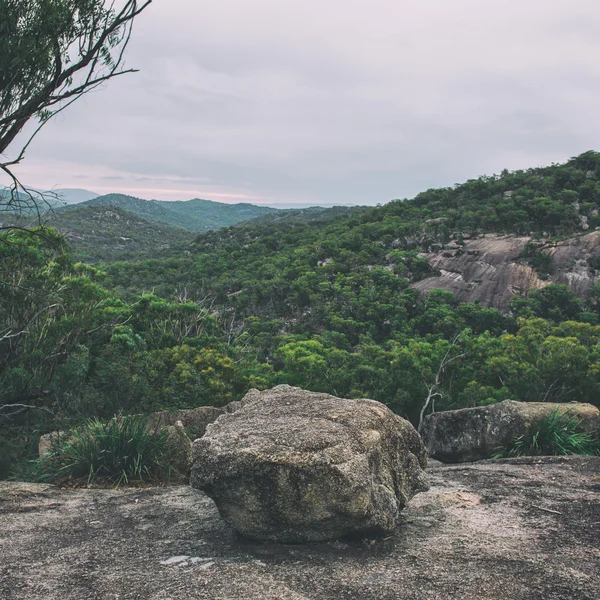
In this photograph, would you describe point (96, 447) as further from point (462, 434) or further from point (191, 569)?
point (462, 434)

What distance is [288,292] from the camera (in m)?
51.0

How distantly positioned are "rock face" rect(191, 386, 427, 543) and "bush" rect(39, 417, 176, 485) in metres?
2.49

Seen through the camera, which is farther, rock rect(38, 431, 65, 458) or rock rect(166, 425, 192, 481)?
rock rect(38, 431, 65, 458)

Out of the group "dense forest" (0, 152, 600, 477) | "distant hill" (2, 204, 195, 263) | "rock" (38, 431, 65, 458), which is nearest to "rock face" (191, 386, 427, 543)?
"rock" (38, 431, 65, 458)

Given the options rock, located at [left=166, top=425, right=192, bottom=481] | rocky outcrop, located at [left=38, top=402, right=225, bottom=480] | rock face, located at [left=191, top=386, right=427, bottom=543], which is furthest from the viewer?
rocky outcrop, located at [left=38, top=402, right=225, bottom=480]

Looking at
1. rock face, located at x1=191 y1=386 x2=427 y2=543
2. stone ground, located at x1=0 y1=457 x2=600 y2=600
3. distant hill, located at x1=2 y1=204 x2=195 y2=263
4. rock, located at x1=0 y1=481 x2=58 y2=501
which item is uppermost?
distant hill, located at x1=2 y1=204 x2=195 y2=263

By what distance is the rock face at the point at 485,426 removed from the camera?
8789 millimetres

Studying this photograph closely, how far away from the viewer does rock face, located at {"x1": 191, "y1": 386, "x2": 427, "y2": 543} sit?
14.3 feet

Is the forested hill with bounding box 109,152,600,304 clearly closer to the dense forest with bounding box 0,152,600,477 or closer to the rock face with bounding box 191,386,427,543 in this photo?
the dense forest with bounding box 0,152,600,477

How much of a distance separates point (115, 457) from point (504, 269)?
4210cm

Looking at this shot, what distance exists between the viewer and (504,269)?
145 feet

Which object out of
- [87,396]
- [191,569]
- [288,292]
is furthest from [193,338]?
[288,292]

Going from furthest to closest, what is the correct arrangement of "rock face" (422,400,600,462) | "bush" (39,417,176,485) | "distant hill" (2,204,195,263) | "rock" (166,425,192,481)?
"distant hill" (2,204,195,263) → "rock face" (422,400,600,462) → "rock" (166,425,192,481) → "bush" (39,417,176,485)

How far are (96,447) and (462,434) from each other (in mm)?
5990
